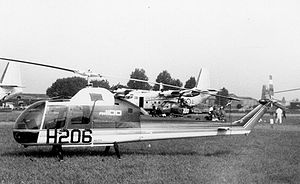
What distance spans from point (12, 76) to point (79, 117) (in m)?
40.3

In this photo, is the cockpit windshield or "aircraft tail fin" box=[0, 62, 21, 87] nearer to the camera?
the cockpit windshield

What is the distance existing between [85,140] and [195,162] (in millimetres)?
2986

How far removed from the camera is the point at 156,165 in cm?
971

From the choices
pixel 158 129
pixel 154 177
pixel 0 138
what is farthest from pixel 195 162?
pixel 0 138

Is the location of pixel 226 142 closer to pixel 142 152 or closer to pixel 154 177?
pixel 142 152

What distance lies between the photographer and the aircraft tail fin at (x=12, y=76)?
4720 cm

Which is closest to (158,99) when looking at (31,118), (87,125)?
(87,125)

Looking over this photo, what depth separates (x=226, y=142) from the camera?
613 inches

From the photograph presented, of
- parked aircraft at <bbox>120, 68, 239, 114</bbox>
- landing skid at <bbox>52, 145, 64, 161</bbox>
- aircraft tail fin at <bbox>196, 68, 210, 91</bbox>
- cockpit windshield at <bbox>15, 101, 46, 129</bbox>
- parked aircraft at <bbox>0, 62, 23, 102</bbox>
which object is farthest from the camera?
aircraft tail fin at <bbox>196, 68, 210, 91</bbox>

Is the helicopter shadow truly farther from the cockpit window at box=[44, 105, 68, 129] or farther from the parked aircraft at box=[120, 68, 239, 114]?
the parked aircraft at box=[120, 68, 239, 114]

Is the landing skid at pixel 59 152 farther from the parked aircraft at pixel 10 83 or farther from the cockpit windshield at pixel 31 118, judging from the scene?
the parked aircraft at pixel 10 83

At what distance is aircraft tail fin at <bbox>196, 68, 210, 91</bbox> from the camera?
2071 inches

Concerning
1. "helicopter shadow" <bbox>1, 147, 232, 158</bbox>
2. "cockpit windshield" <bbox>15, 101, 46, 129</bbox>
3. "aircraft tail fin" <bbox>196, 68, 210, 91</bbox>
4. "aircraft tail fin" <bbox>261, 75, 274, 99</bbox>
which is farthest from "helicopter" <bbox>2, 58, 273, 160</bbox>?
"aircraft tail fin" <bbox>196, 68, 210, 91</bbox>

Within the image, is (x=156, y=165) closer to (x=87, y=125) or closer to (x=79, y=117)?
(x=87, y=125)
